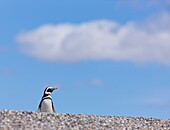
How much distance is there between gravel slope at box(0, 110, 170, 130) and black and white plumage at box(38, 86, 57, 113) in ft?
9.99

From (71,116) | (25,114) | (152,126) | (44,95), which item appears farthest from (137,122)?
(44,95)

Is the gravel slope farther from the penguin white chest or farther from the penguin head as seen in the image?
the penguin head

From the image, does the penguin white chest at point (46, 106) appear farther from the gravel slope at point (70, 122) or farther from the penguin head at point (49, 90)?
the gravel slope at point (70, 122)

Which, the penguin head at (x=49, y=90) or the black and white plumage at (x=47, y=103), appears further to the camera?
the penguin head at (x=49, y=90)

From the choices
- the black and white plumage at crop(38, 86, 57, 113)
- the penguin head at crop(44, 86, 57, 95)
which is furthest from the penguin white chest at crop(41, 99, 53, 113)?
the penguin head at crop(44, 86, 57, 95)

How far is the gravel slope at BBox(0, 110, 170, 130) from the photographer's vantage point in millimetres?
16750

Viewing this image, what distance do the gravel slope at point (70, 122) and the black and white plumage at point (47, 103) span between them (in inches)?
120

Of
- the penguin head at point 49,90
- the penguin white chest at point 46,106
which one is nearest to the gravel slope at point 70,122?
the penguin white chest at point 46,106

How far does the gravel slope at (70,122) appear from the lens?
16750 mm

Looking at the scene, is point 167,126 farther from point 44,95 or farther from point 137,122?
point 44,95

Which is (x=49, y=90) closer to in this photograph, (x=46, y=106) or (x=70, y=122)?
(x=46, y=106)

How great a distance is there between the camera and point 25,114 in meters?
18.0

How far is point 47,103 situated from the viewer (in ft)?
71.2

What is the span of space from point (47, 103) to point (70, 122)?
4279mm
